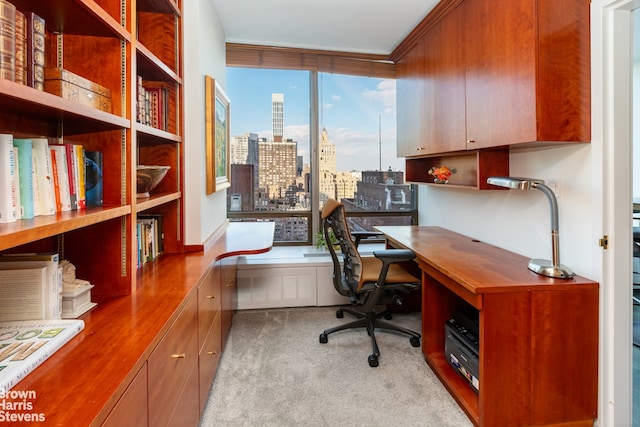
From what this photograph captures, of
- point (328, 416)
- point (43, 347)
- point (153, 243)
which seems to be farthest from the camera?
point (153, 243)

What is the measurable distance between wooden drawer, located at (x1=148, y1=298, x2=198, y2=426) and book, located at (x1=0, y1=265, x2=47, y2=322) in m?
0.39

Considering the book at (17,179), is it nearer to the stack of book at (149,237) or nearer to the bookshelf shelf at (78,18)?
the bookshelf shelf at (78,18)

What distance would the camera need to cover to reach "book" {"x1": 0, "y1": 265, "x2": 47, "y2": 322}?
43.1 inches

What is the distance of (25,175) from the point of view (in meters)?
1.01

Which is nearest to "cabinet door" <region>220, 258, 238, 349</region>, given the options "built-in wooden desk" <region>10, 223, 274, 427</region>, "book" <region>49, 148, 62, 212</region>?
"built-in wooden desk" <region>10, 223, 274, 427</region>

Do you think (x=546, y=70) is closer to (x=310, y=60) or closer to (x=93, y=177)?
(x=93, y=177)

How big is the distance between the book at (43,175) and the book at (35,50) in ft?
0.55

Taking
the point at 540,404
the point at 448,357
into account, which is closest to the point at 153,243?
the point at 448,357

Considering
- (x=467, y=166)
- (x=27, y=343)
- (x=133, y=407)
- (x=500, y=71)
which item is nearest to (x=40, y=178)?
(x=27, y=343)

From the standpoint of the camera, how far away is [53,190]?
1.13 m

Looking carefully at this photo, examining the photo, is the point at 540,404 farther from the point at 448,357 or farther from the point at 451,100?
the point at 451,100

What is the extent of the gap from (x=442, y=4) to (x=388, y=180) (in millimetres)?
1816

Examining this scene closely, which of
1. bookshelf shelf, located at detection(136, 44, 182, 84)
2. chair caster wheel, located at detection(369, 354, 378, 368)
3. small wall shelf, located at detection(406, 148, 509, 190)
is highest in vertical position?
bookshelf shelf, located at detection(136, 44, 182, 84)

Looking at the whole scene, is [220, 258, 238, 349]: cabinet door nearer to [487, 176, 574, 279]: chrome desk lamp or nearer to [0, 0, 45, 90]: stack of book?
[0, 0, 45, 90]: stack of book
